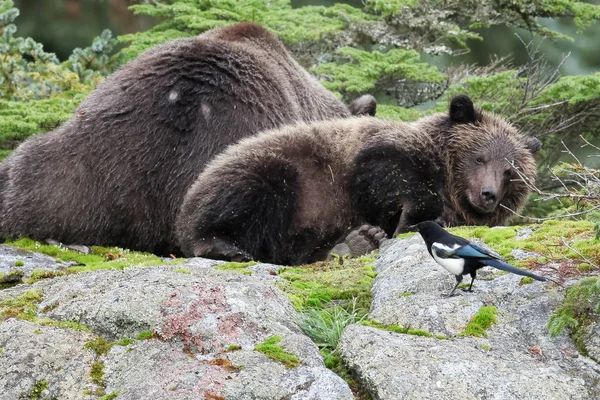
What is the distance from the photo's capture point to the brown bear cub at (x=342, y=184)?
23.6 feet

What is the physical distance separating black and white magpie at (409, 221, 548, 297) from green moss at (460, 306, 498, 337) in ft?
0.73

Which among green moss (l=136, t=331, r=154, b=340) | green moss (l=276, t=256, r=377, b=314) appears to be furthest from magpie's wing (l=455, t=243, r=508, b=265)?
green moss (l=136, t=331, r=154, b=340)

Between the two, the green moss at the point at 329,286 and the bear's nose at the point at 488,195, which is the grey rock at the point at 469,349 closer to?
the green moss at the point at 329,286

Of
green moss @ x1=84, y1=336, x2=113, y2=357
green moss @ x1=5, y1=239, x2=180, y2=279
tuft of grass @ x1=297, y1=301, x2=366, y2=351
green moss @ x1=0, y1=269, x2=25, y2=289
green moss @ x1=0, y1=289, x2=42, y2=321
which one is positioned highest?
green moss @ x1=84, y1=336, x2=113, y2=357

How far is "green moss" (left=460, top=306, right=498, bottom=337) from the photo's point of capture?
165 inches

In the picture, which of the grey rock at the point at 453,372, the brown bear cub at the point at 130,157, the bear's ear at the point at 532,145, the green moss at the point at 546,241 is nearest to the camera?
the grey rock at the point at 453,372

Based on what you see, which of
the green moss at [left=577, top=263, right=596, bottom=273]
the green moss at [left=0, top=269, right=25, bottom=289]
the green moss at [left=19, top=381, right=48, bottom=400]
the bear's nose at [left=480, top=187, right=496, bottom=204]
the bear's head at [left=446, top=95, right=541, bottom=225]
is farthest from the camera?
the bear's head at [left=446, top=95, right=541, bottom=225]

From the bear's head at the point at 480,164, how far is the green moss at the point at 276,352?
4010 mm

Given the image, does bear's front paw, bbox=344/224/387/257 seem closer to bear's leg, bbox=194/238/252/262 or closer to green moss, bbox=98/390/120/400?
bear's leg, bbox=194/238/252/262

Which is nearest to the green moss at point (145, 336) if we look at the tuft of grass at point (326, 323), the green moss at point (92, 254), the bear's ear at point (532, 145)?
the tuft of grass at point (326, 323)

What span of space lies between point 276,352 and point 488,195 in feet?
13.4

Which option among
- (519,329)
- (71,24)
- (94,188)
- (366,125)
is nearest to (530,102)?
(366,125)

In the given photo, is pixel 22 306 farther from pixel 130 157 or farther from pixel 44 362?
pixel 130 157

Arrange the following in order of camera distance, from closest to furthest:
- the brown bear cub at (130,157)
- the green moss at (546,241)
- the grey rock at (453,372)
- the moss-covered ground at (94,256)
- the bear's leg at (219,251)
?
1. the grey rock at (453,372)
2. the green moss at (546,241)
3. the moss-covered ground at (94,256)
4. the bear's leg at (219,251)
5. the brown bear cub at (130,157)
